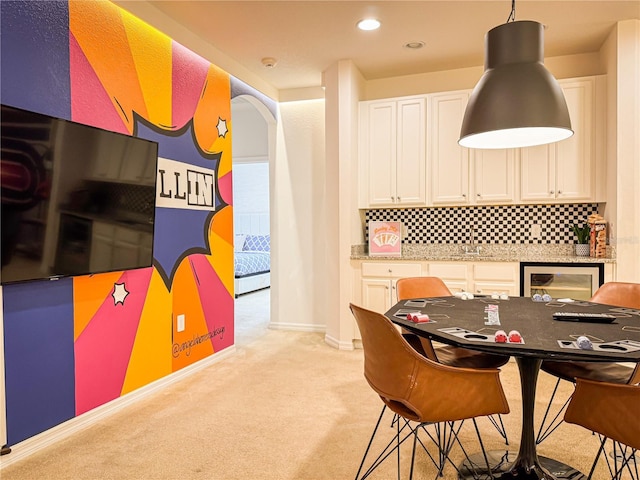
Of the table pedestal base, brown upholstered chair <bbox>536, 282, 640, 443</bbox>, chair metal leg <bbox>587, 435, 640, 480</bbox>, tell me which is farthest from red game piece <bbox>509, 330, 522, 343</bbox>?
the table pedestal base

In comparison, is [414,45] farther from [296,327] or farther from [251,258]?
[251,258]

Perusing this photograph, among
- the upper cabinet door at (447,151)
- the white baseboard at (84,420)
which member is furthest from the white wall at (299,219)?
the white baseboard at (84,420)

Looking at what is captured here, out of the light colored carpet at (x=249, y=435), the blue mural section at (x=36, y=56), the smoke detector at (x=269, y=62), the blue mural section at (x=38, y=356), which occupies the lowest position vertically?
the light colored carpet at (x=249, y=435)

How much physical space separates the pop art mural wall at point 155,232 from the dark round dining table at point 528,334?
1920 mm

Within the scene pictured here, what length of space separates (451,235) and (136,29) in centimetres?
→ 344

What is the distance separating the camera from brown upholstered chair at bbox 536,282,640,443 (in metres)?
2.17

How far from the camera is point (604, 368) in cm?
232

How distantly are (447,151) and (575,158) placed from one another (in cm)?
112

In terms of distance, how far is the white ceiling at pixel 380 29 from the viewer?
11.0ft

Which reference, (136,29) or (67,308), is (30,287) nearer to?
(67,308)

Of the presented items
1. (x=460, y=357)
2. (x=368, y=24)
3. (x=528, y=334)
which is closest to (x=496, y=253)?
(x=460, y=357)

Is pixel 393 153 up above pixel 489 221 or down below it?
above

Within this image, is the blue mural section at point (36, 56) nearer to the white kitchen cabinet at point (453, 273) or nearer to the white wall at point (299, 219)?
the white wall at point (299, 219)

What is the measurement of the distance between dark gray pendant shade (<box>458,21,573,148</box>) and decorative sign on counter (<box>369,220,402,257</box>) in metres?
2.22
